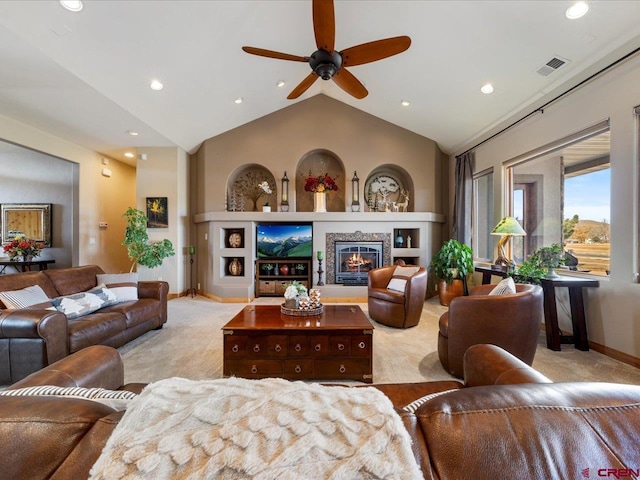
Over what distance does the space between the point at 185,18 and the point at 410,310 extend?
14.1 feet

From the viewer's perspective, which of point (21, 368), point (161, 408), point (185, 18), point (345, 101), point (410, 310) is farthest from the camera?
point (345, 101)

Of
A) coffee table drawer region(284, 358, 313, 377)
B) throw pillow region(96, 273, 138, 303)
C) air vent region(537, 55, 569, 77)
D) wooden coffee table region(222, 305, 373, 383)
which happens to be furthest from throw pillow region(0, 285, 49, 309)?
air vent region(537, 55, 569, 77)

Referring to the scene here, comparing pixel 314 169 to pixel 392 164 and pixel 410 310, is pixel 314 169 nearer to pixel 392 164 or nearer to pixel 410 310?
pixel 392 164

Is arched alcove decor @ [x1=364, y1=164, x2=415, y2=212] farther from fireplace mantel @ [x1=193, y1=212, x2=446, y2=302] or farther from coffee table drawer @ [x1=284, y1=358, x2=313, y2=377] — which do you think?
coffee table drawer @ [x1=284, y1=358, x2=313, y2=377]

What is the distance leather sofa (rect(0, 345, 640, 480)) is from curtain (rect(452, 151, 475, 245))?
520 centimetres

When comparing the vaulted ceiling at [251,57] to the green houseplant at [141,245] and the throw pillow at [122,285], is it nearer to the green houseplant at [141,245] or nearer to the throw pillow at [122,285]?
the green houseplant at [141,245]

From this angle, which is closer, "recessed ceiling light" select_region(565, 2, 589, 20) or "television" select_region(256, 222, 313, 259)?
"recessed ceiling light" select_region(565, 2, 589, 20)

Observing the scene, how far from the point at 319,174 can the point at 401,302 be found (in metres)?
3.50

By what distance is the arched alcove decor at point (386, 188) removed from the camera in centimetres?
613

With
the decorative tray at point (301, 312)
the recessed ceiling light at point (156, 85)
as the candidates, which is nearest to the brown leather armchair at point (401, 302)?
the decorative tray at point (301, 312)

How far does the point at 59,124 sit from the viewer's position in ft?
14.4

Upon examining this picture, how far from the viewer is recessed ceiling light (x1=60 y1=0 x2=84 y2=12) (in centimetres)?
248

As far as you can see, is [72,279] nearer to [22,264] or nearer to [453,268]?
[22,264]

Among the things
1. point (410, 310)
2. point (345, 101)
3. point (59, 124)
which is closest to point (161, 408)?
point (410, 310)
